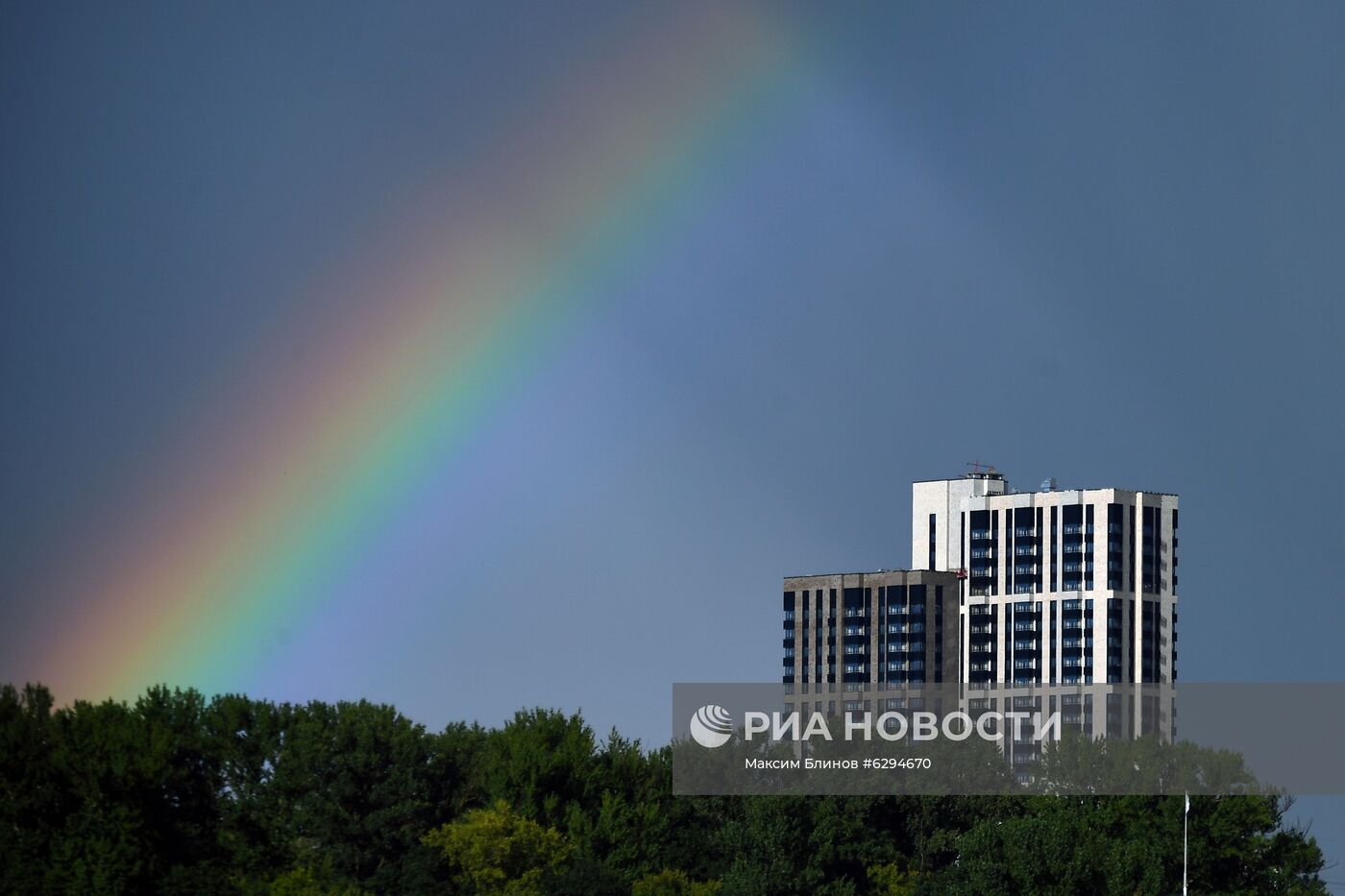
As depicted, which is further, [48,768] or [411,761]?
[411,761]

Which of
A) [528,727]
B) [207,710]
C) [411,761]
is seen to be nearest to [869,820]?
[528,727]

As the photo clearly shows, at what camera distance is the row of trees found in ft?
325

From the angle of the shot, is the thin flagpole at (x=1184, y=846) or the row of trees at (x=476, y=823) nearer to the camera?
the row of trees at (x=476, y=823)

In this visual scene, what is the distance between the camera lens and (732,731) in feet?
448

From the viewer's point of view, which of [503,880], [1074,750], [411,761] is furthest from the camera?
[1074,750]

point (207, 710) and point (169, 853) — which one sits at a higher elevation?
point (207, 710)

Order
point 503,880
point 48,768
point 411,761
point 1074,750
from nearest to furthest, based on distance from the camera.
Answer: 1. point 48,768
2. point 503,880
3. point 411,761
4. point 1074,750

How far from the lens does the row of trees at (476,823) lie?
325 feet

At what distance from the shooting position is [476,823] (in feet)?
352

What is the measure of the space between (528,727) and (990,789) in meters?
33.4

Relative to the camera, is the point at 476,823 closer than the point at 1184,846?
Yes

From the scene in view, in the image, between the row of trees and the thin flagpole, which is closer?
the row of trees

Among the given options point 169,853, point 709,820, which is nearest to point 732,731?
point 709,820

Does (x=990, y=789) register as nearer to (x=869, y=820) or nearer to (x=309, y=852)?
(x=869, y=820)
